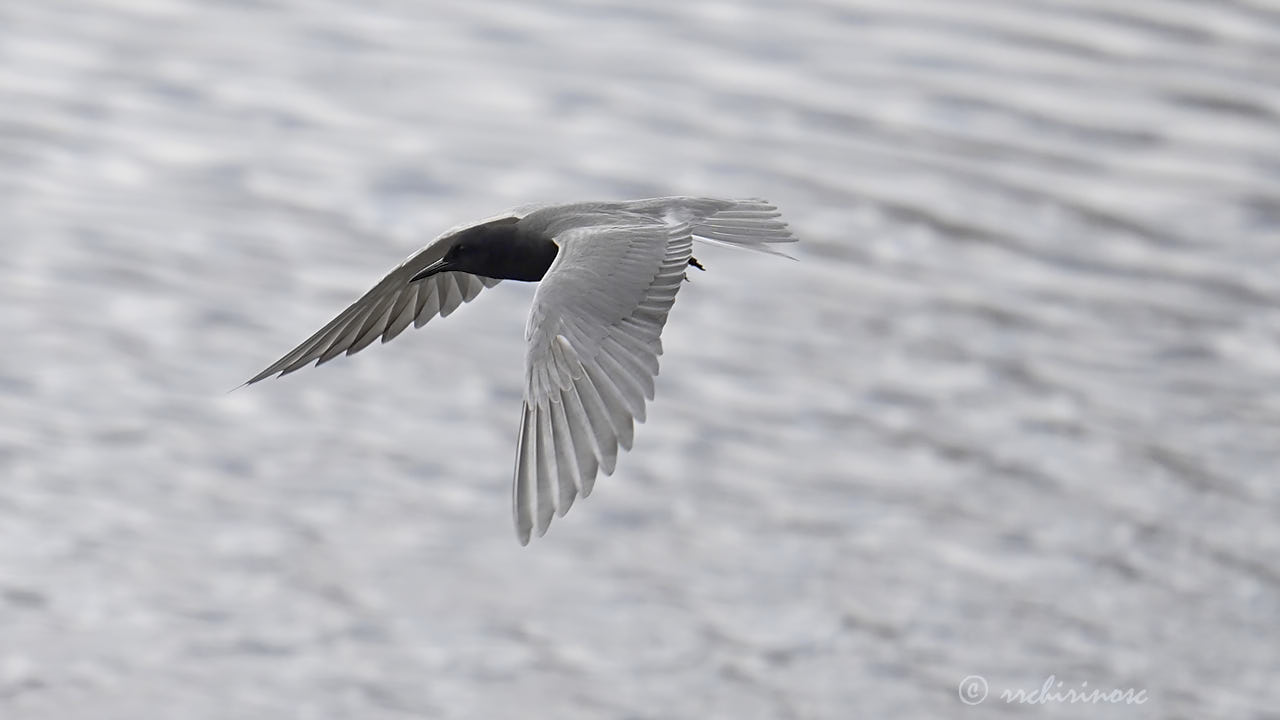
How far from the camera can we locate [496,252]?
547 cm

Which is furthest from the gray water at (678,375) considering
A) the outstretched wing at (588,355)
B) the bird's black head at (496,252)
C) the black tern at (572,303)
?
the outstretched wing at (588,355)

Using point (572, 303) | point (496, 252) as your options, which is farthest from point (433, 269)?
point (572, 303)

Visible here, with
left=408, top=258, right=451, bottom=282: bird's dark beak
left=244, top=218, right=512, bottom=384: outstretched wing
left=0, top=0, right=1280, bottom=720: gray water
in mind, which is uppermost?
left=408, top=258, right=451, bottom=282: bird's dark beak

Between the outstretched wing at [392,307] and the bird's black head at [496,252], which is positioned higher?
the bird's black head at [496,252]

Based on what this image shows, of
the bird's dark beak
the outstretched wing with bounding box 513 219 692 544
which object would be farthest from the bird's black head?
the outstretched wing with bounding box 513 219 692 544

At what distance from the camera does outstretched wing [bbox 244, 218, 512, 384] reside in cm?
562

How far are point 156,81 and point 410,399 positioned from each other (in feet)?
13.9

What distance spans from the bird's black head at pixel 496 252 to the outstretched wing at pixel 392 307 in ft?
0.21

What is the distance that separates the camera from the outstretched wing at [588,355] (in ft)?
14.4

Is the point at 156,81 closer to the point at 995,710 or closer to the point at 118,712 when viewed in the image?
the point at 118,712

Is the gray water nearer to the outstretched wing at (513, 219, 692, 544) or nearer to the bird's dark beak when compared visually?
the bird's dark beak

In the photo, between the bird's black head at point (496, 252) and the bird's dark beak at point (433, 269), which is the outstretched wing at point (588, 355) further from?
the bird's dark beak at point (433, 269)

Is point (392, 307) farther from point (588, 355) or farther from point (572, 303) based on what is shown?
point (588, 355)

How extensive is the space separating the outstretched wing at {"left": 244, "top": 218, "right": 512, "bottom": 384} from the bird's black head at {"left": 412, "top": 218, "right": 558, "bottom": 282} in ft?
0.21
